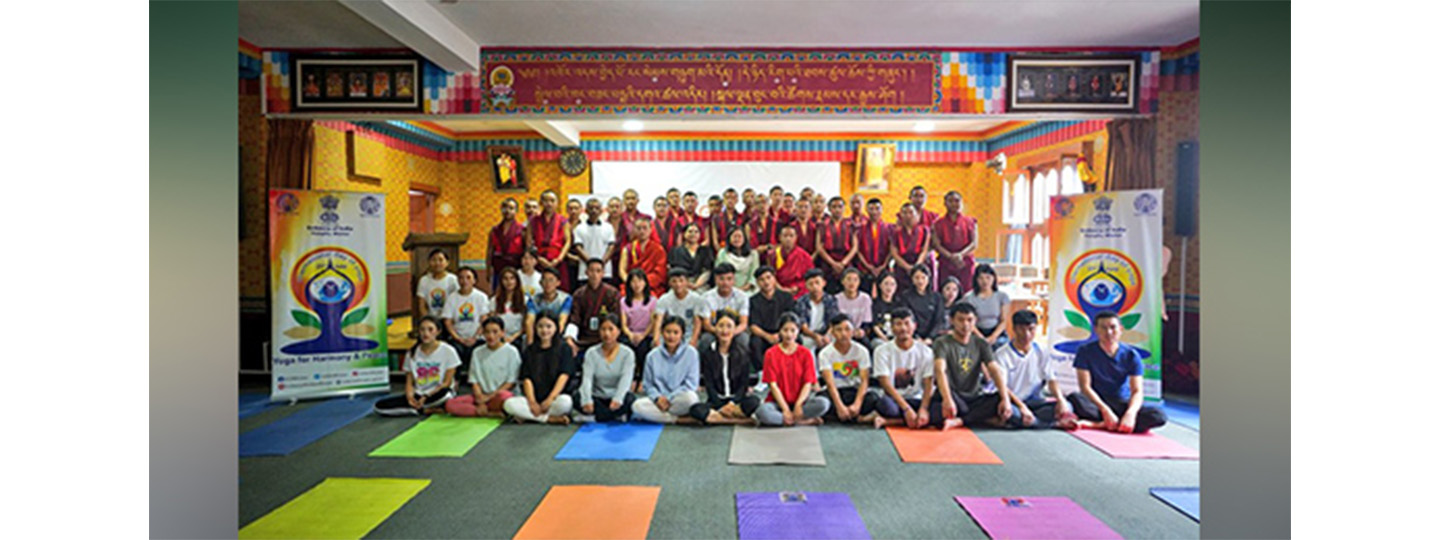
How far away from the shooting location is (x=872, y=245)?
6953mm

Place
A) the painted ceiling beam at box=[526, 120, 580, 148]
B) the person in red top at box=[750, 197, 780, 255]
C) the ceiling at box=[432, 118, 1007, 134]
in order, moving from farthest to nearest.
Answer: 1. the ceiling at box=[432, 118, 1007, 134]
2. the painted ceiling beam at box=[526, 120, 580, 148]
3. the person in red top at box=[750, 197, 780, 255]

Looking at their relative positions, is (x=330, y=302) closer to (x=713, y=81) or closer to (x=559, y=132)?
(x=713, y=81)

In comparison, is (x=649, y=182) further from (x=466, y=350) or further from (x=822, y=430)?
(x=822, y=430)

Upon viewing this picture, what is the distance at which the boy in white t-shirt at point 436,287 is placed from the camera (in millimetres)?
6441

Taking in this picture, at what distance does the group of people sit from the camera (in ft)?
16.9

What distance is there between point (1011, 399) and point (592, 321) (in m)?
3.32

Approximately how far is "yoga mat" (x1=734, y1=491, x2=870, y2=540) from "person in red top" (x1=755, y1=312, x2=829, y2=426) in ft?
4.50

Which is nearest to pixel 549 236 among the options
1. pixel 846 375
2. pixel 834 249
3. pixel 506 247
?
pixel 506 247

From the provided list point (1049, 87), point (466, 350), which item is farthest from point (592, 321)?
point (1049, 87)

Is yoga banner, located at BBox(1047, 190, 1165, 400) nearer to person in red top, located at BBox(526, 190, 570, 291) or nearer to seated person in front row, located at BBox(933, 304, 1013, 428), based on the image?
seated person in front row, located at BBox(933, 304, 1013, 428)

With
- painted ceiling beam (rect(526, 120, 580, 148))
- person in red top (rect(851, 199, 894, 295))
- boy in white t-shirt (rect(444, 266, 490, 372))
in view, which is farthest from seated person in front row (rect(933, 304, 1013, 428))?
painted ceiling beam (rect(526, 120, 580, 148))

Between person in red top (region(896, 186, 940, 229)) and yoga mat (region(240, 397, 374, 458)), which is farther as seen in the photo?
person in red top (region(896, 186, 940, 229))

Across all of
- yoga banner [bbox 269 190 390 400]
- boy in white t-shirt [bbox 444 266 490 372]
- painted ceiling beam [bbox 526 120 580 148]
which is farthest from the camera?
painted ceiling beam [bbox 526 120 580 148]

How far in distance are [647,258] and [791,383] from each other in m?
2.30
